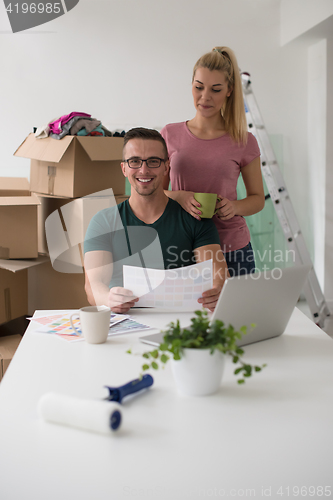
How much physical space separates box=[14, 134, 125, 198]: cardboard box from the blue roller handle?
5.16ft

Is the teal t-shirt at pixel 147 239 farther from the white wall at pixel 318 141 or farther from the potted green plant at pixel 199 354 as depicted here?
the white wall at pixel 318 141

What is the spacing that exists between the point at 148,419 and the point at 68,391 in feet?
0.60

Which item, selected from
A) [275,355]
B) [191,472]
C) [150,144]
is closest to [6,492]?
[191,472]

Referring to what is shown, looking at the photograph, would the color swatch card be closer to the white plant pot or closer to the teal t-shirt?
the teal t-shirt

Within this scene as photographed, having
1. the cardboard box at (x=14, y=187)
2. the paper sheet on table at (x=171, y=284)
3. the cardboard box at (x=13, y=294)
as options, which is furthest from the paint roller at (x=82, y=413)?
the cardboard box at (x=14, y=187)

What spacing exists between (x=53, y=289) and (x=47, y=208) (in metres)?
0.44

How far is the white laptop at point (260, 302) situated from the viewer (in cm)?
98

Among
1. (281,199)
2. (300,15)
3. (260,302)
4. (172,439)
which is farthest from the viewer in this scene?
(300,15)

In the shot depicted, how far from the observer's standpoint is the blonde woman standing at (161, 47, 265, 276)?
5.72 ft

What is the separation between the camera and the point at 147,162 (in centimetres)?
165

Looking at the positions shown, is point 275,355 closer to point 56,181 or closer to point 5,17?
point 56,181

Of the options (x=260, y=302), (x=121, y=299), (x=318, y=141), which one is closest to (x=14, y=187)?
(x=121, y=299)

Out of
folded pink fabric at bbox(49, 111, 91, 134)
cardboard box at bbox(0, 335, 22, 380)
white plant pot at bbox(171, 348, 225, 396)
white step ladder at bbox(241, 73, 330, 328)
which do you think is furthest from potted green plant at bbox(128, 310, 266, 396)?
white step ladder at bbox(241, 73, 330, 328)

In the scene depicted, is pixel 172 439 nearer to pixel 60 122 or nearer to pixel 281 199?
pixel 60 122
